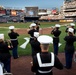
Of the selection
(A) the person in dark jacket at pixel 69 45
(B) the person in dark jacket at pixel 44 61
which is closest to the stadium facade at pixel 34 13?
(A) the person in dark jacket at pixel 69 45

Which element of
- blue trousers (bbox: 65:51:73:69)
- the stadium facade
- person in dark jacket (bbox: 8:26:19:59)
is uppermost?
Result: person in dark jacket (bbox: 8:26:19:59)

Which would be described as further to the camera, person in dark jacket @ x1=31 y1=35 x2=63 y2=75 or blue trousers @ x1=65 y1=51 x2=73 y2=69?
blue trousers @ x1=65 y1=51 x2=73 y2=69

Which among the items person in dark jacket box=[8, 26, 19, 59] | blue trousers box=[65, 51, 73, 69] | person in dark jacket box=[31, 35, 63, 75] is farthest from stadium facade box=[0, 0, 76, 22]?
person in dark jacket box=[31, 35, 63, 75]

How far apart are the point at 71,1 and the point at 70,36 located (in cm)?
11092

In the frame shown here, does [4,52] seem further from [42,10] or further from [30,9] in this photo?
[42,10]

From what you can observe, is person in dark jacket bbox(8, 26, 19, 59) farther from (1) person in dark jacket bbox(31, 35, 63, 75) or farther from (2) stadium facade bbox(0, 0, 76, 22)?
(2) stadium facade bbox(0, 0, 76, 22)

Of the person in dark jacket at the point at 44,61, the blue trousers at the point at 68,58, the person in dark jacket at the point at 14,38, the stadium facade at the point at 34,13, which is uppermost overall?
the person in dark jacket at the point at 44,61

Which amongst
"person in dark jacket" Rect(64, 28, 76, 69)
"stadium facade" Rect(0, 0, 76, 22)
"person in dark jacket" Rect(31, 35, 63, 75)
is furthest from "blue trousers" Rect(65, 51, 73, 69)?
"stadium facade" Rect(0, 0, 76, 22)

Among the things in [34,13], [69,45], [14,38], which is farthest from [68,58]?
[34,13]

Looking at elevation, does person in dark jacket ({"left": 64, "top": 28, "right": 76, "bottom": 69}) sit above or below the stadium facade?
above

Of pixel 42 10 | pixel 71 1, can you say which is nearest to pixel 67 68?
pixel 71 1

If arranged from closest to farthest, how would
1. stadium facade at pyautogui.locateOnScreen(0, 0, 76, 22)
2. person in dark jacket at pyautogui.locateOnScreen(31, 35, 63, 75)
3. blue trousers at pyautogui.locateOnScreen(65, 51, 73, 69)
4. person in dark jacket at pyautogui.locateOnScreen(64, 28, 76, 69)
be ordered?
person in dark jacket at pyautogui.locateOnScreen(31, 35, 63, 75), person in dark jacket at pyautogui.locateOnScreen(64, 28, 76, 69), blue trousers at pyautogui.locateOnScreen(65, 51, 73, 69), stadium facade at pyautogui.locateOnScreen(0, 0, 76, 22)

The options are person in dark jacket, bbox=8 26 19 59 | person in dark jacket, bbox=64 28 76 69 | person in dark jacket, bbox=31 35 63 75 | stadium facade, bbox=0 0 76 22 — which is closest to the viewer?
person in dark jacket, bbox=31 35 63 75

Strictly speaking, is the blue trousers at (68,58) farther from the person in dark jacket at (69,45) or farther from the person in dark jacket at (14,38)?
the person in dark jacket at (14,38)
